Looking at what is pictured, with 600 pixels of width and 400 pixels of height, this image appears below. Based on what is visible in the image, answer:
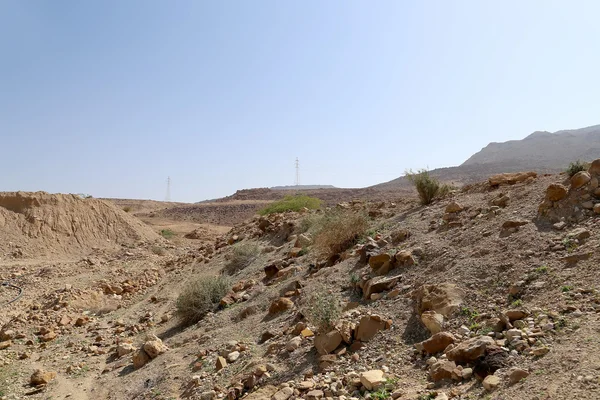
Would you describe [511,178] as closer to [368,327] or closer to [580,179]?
[580,179]

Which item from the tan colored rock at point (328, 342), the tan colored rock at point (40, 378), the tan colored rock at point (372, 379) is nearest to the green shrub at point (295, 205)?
the tan colored rock at point (40, 378)

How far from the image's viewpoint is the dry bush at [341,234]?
8305 mm

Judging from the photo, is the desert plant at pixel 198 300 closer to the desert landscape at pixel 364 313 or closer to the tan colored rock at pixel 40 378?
the desert landscape at pixel 364 313

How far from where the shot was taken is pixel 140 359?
6.65m

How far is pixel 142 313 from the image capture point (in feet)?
32.6

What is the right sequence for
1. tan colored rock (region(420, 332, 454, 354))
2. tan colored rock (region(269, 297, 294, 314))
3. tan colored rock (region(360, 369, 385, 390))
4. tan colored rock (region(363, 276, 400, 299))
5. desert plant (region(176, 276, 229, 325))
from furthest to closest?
desert plant (region(176, 276, 229, 325)), tan colored rock (region(269, 297, 294, 314)), tan colored rock (region(363, 276, 400, 299)), tan colored rock (region(420, 332, 454, 354)), tan colored rock (region(360, 369, 385, 390))

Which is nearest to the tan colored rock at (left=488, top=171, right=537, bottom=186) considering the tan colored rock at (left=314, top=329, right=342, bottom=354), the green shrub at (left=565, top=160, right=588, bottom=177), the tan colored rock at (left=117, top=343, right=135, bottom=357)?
the green shrub at (left=565, top=160, right=588, bottom=177)

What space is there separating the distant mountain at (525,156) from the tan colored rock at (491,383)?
44.7m

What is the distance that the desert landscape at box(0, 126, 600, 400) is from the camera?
3790 mm

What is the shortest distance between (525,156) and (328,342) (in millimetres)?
70327

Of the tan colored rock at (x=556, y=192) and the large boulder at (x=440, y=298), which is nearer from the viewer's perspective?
the large boulder at (x=440, y=298)

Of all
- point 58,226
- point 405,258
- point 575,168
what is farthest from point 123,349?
point 58,226

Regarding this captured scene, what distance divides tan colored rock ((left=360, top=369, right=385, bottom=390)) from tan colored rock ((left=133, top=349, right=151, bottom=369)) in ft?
12.6

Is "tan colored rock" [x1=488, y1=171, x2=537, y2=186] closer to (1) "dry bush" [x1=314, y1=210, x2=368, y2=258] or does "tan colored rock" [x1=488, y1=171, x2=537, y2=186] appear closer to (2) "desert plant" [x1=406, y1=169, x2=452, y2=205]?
(2) "desert plant" [x1=406, y1=169, x2=452, y2=205]
